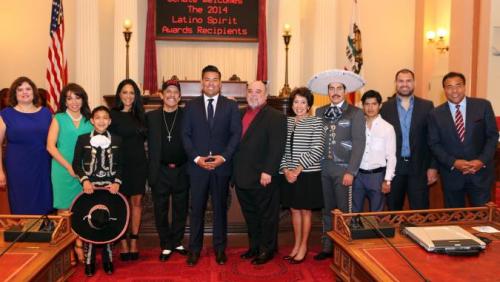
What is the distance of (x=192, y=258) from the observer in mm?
4090

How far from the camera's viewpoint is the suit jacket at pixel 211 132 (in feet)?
13.2

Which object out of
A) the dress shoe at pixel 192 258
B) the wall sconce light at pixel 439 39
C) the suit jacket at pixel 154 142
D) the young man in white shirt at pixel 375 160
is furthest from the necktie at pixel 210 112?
the wall sconce light at pixel 439 39

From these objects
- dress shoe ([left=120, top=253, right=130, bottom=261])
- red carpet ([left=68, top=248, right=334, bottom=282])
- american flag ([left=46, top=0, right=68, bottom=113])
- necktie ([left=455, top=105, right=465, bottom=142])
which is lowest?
red carpet ([left=68, top=248, right=334, bottom=282])

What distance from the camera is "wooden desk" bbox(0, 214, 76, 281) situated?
2.15 metres

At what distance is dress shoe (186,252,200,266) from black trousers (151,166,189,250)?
273mm

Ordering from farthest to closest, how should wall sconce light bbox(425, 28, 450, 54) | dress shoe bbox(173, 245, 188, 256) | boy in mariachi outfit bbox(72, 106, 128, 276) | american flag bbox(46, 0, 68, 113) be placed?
wall sconce light bbox(425, 28, 450, 54)
american flag bbox(46, 0, 68, 113)
dress shoe bbox(173, 245, 188, 256)
boy in mariachi outfit bbox(72, 106, 128, 276)

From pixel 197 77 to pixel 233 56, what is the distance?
0.93 m

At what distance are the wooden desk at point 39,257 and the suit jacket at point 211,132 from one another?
1481mm

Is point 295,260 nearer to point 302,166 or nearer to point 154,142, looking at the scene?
point 302,166

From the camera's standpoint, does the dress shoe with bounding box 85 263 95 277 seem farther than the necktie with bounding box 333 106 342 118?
No

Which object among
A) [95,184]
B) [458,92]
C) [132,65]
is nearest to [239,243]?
[95,184]

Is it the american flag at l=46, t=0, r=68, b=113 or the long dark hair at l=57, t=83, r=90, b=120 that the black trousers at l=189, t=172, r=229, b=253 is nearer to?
the long dark hair at l=57, t=83, r=90, b=120

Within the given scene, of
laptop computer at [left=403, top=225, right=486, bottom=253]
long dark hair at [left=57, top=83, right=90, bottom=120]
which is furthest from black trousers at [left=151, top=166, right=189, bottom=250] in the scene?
laptop computer at [left=403, top=225, right=486, bottom=253]

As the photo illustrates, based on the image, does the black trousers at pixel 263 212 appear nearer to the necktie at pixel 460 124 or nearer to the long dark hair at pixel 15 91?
the necktie at pixel 460 124
